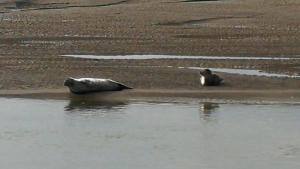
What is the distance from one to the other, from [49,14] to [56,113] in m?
29.8

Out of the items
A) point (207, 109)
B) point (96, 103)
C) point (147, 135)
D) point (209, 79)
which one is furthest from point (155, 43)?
point (147, 135)

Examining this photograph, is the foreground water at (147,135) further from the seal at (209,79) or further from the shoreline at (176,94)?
the seal at (209,79)

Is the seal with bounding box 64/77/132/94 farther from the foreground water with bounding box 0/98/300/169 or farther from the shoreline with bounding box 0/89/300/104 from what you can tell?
the foreground water with bounding box 0/98/300/169

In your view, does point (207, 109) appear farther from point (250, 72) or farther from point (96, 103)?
point (250, 72)

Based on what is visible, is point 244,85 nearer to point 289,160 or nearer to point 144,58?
point 144,58

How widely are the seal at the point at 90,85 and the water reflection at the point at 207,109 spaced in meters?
2.41

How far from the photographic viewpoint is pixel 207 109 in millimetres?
16328

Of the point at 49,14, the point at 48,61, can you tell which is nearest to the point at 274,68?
the point at 48,61

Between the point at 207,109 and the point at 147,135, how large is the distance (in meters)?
3.21

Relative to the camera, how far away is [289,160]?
37.3 feet

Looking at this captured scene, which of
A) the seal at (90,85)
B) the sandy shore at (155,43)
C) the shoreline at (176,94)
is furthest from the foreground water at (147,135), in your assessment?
the sandy shore at (155,43)

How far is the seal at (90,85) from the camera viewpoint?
59.5 feet

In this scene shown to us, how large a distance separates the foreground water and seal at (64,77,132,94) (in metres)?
0.77

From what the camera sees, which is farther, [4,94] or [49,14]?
[49,14]
